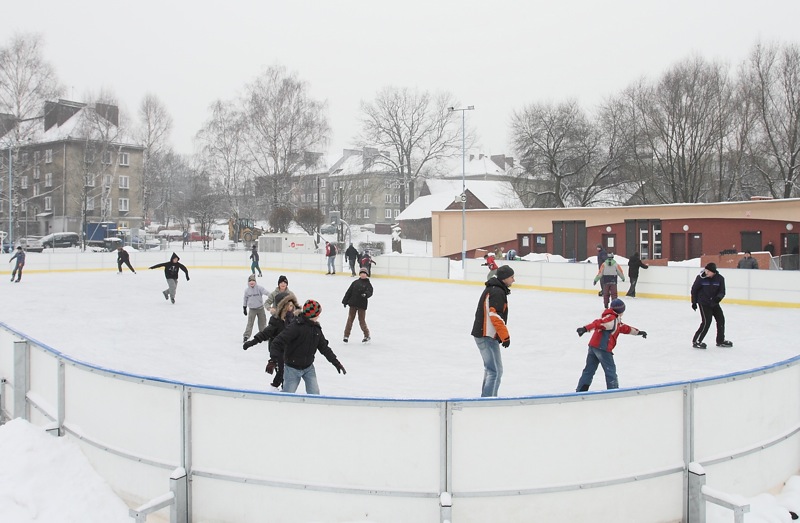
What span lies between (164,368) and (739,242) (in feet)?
81.1

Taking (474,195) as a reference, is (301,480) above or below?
below

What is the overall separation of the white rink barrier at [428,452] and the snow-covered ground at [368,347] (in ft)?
1.65

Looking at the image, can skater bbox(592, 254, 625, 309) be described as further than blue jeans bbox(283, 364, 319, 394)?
Yes

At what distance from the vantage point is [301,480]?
4.04 meters

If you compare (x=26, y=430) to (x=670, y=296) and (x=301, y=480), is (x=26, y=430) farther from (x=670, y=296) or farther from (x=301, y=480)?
(x=670, y=296)

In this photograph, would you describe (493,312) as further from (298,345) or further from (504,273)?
(298,345)

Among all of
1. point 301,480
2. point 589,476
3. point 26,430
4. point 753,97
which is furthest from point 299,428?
point 753,97

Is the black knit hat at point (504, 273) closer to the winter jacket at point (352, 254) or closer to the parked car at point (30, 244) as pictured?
the winter jacket at point (352, 254)

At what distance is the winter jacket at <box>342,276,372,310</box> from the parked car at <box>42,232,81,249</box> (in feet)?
120

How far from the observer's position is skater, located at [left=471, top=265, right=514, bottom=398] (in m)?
6.31

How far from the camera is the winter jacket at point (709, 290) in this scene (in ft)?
33.3

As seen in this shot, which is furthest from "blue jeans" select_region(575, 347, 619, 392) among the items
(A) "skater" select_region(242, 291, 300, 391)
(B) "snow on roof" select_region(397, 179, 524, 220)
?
(B) "snow on roof" select_region(397, 179, 524, 220)

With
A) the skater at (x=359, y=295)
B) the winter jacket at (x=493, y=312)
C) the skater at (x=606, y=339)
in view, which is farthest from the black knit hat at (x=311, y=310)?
the skater at (x=359, y=295)

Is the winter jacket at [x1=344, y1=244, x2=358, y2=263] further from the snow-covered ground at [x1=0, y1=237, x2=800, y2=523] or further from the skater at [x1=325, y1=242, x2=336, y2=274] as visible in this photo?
the snow-covered ground at [x1=0, y1=237, x2=800, y2=523]
